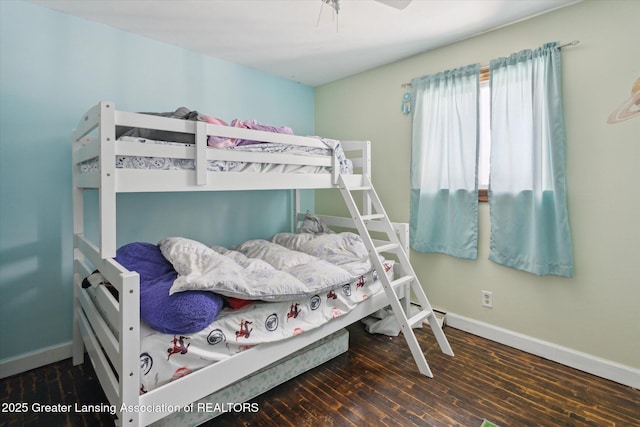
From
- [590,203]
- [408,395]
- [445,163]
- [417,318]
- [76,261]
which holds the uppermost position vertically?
[445,163]

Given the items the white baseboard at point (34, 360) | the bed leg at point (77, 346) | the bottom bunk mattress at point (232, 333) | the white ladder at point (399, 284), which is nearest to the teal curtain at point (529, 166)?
the white ladder at point (399, 284)

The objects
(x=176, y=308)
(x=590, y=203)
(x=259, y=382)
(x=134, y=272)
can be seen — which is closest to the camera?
(x=134, y=272)

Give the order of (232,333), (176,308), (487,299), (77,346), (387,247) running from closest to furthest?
(176,308) < (232,333) < (77,346) < (387,247) < (487,299)

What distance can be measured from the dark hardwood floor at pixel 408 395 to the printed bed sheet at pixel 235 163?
1.31 metres

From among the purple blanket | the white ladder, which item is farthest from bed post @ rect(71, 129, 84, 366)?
the white ladder

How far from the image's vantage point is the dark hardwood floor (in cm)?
170

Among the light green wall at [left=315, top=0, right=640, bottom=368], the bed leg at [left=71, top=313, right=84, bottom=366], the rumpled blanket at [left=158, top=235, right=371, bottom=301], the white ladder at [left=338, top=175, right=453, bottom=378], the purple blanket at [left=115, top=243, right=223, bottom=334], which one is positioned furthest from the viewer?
the bed leg at [left=71, top=313, right=84, bottom=366]

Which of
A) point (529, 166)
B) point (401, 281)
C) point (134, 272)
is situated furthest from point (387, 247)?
point (134, 272)

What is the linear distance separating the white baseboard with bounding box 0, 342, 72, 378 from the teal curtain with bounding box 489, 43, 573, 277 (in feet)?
10.5

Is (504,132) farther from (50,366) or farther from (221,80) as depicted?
(50,366)

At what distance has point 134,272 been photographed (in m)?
1.28

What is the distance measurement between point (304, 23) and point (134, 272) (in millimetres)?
2044

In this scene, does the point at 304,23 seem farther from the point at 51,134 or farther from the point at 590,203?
the point at 590,203

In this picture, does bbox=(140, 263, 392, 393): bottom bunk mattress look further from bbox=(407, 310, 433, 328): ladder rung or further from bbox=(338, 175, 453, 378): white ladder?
→ bbox=(407, 310, 433, 328): ladder rung
